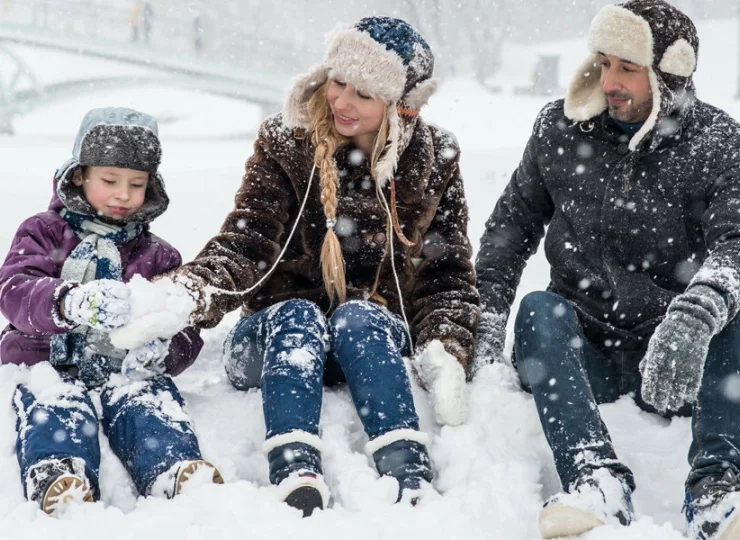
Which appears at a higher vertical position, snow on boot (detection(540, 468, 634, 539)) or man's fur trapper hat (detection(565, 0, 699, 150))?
man's fur trapper hat (detection(565, 0, 699, 150))

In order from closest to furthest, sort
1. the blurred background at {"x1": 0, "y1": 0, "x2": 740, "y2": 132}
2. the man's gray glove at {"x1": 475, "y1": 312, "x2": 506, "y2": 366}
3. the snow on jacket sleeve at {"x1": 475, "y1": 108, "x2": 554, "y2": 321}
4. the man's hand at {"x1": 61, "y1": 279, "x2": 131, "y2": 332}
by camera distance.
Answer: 1. the man's hand at {"x1": 61, "y1": 279, "x2": 131, "y2": 332}
2. the man's gray glove at {"x1": 475, "y1": 312, "x2": 506, "y2": 366}
3. the snow on jacket sleeve at {"x1": 475, "y1": 108, "x2": 554, "y2": 321}
4. the blurred background at {"x1": 0, "y1": 0, "x2": 740, "y2": 132}

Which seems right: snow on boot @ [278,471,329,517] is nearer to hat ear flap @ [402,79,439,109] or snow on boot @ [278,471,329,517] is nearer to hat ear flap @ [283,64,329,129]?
hat ear flap @ [283,64,329,129]

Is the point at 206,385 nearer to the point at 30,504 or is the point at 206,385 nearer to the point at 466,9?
the point at 30,504

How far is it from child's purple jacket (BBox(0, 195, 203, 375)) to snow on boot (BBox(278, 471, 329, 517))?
79 cm

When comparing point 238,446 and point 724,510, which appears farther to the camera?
point 238,446

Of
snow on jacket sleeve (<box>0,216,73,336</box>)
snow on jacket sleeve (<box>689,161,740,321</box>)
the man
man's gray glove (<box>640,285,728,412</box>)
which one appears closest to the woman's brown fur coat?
the man

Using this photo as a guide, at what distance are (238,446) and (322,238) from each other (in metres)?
0.85

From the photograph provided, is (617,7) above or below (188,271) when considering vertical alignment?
above

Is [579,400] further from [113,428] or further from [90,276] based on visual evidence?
[90,276]

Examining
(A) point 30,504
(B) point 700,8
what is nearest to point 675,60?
(A) point 30,504

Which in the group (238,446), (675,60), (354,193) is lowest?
(238,446)

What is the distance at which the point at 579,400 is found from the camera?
2342 mm

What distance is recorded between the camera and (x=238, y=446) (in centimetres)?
261

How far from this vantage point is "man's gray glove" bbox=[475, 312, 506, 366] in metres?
3.03
